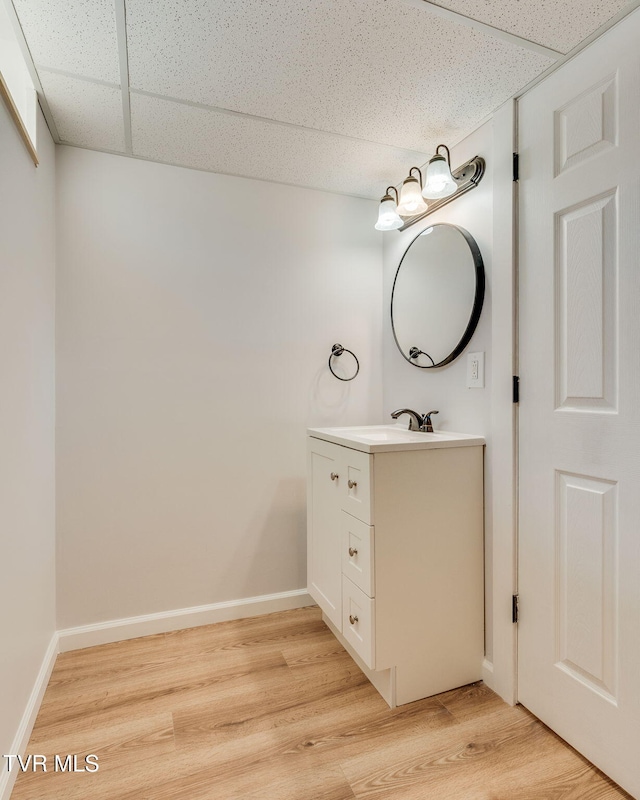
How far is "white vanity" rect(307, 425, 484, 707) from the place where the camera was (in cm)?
148

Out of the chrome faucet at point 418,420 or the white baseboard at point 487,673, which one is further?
the chrome faucet at point 418,420

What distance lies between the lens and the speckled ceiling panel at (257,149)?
1.69 meters

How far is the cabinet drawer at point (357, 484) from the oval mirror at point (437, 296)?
622 mm

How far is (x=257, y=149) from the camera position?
190 centimetres

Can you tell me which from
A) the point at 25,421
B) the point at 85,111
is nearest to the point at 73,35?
the point at 85,111

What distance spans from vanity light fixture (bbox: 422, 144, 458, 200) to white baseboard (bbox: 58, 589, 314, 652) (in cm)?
198

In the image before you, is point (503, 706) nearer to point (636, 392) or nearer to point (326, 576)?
point (326, 576)

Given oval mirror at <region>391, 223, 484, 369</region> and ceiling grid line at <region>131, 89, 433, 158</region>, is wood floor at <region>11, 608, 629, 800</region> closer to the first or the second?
oval mirror at <region>391, 223, 484, 369</region>

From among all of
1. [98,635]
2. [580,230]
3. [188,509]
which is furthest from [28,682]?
[580,230]

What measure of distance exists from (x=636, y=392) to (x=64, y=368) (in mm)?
2076

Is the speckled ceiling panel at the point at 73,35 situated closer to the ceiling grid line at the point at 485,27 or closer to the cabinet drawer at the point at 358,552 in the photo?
the ceiling grid line at the point at 485,27

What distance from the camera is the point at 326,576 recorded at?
1.84 m

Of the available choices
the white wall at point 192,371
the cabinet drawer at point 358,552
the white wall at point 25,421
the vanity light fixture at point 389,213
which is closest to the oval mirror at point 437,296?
the vanity light fixture at point 389,213

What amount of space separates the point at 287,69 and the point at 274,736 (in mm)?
2185
